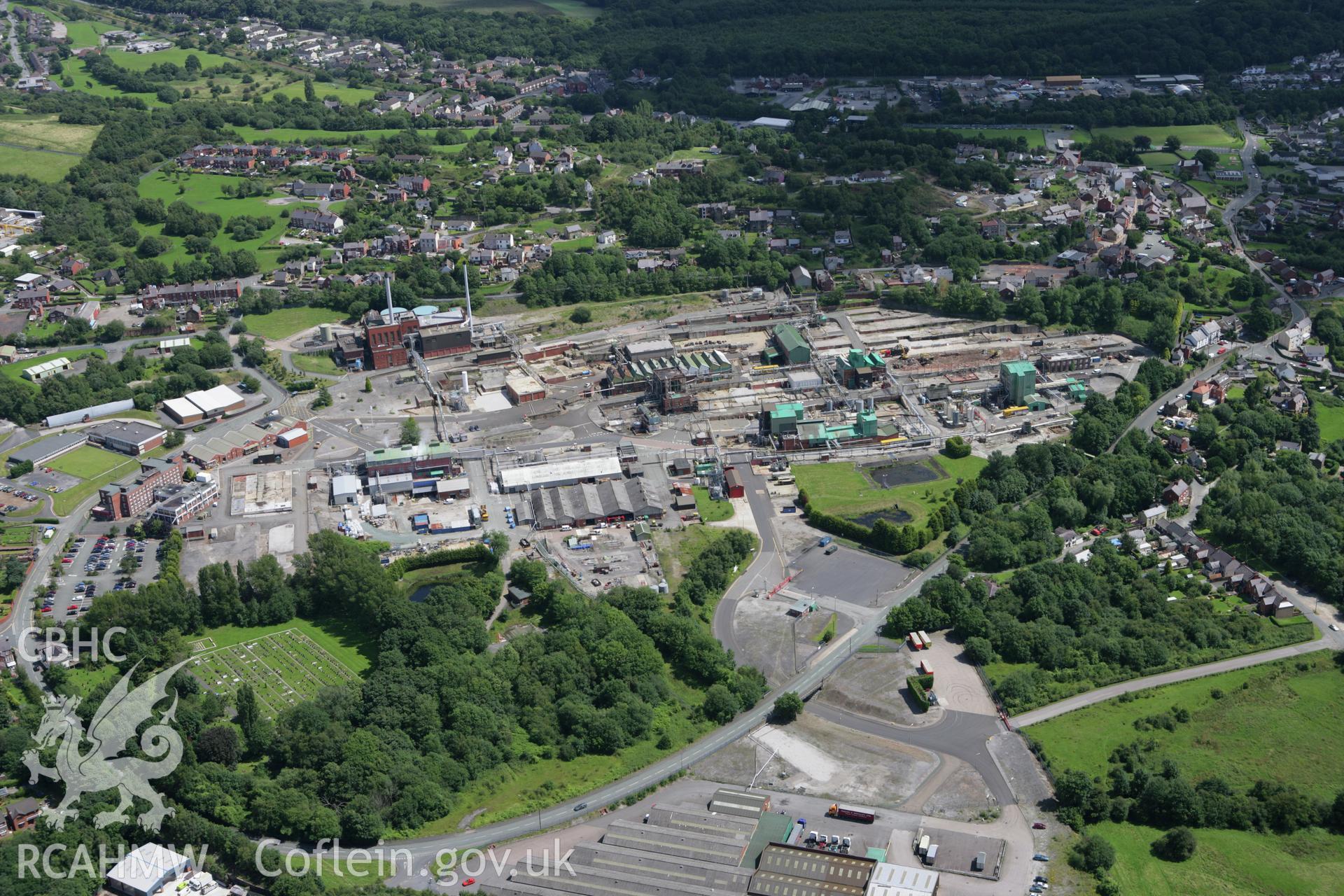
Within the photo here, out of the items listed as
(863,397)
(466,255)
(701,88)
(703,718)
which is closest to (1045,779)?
(703,718)

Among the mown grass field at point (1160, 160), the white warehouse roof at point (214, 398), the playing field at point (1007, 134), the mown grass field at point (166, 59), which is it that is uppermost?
the mown grass field at point (1160, 160)

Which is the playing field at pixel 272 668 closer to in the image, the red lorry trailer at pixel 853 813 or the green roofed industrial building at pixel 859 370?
the red lorry trailer at pixel 853 813

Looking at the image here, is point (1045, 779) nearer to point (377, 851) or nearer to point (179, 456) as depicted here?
point (377, 851)

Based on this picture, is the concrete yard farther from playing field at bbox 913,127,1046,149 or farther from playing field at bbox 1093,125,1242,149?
playing field at bbox 1093,125,1242,149

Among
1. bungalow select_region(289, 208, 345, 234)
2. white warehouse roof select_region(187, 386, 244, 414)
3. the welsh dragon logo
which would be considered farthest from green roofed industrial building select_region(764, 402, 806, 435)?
bungalow select_region(289, 208, 345, 234)

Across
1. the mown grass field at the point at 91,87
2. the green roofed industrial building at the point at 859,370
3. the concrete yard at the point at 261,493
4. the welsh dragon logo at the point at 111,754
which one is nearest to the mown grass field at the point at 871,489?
the green roofed industrial building at the point at 859,370

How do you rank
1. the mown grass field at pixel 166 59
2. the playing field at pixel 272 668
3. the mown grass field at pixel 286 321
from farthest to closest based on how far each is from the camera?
the mown grass field at pixel 166 59 < the mown grass field at pixel 286 321 < the playing field at pixel 272 668
